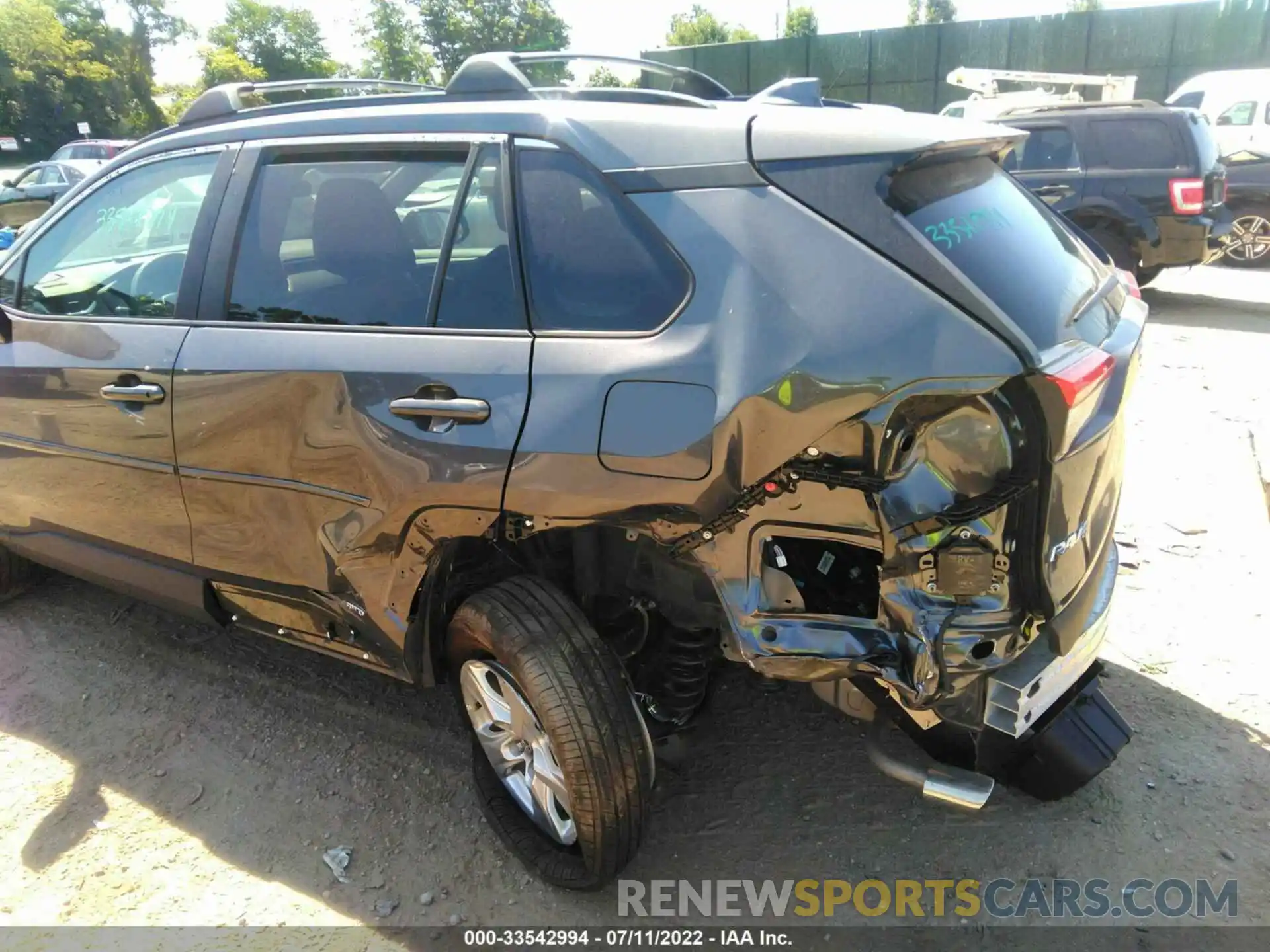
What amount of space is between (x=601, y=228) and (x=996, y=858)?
6.68 feet

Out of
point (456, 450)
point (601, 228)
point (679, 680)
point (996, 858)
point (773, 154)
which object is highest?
point (773, 154)

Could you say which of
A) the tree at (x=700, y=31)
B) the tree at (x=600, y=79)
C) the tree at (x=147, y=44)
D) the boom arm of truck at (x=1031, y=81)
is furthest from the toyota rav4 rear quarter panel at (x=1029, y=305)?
the tree at (x=147, y=44)

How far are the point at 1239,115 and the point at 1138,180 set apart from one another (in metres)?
6.31

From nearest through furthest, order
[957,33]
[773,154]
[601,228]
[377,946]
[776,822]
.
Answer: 1. [773,154]
2. [601,228]
3. [377,946]
4. [776,822]
5. [957,33]

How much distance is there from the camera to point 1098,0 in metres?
44.0

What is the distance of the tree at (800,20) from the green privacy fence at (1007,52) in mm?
19218

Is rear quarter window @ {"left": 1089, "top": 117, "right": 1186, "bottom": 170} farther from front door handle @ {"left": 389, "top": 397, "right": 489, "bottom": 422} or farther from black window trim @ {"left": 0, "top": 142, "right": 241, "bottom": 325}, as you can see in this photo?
front door handle @ {"left": 389, "top": 397, "right": 489, "bottom": 422}

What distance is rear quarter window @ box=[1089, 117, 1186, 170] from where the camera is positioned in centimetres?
884

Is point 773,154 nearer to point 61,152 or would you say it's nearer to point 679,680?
point 679,680

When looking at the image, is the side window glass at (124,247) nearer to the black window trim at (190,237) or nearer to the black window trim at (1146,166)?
the black window trim at (190,237)

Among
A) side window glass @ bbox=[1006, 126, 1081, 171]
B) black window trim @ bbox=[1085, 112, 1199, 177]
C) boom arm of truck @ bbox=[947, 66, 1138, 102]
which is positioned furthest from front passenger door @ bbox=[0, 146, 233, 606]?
boom arm of truck @ bbox=[947, 66, 1138, 102]

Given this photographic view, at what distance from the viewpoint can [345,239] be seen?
2.57 meters

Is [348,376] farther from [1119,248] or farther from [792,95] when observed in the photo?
[1119,248]

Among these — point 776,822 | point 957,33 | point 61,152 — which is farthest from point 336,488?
point 957,33
